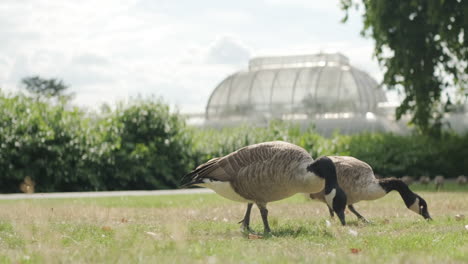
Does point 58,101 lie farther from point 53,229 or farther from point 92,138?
→ point 53,229

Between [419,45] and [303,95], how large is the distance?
12.1m

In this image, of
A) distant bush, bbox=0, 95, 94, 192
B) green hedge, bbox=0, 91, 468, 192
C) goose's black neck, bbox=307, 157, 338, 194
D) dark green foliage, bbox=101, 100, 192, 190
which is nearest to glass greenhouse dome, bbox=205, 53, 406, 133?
green hedge, bbox=0, 91, 468, 192

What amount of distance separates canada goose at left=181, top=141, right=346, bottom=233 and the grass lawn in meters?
0.50

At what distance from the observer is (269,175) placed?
7.71 metres

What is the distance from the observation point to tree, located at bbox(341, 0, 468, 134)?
70.3 feet

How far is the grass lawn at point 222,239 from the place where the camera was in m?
5.33

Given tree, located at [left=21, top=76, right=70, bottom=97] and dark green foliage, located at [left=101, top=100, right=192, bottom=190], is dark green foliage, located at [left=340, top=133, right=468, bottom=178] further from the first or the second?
tree, located at [left=21, top=76, right=70, bottom=97]

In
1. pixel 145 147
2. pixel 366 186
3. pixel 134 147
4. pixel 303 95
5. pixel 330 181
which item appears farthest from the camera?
pixel 303 95

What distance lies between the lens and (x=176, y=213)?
11133 mm

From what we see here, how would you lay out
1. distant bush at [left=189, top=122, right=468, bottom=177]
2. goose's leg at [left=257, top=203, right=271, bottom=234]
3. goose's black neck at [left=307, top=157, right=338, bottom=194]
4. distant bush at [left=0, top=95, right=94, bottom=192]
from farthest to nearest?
distant bush at [left=189, top=122, right=468, bottom=177]
distant bush at [left=0, top=95, right=94, bottom=192]
goose's leg at [left=257, top=203, right=271, bottom=234]
goose's black neck at [left=307, top=157, right=338, bottom=194]

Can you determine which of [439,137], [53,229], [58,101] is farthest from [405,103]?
[53,229]

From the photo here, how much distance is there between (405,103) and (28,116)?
13.9m

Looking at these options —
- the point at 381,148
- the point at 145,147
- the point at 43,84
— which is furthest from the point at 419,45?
the point at 43,84

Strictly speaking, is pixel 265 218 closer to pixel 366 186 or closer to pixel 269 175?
pixel 269 175
